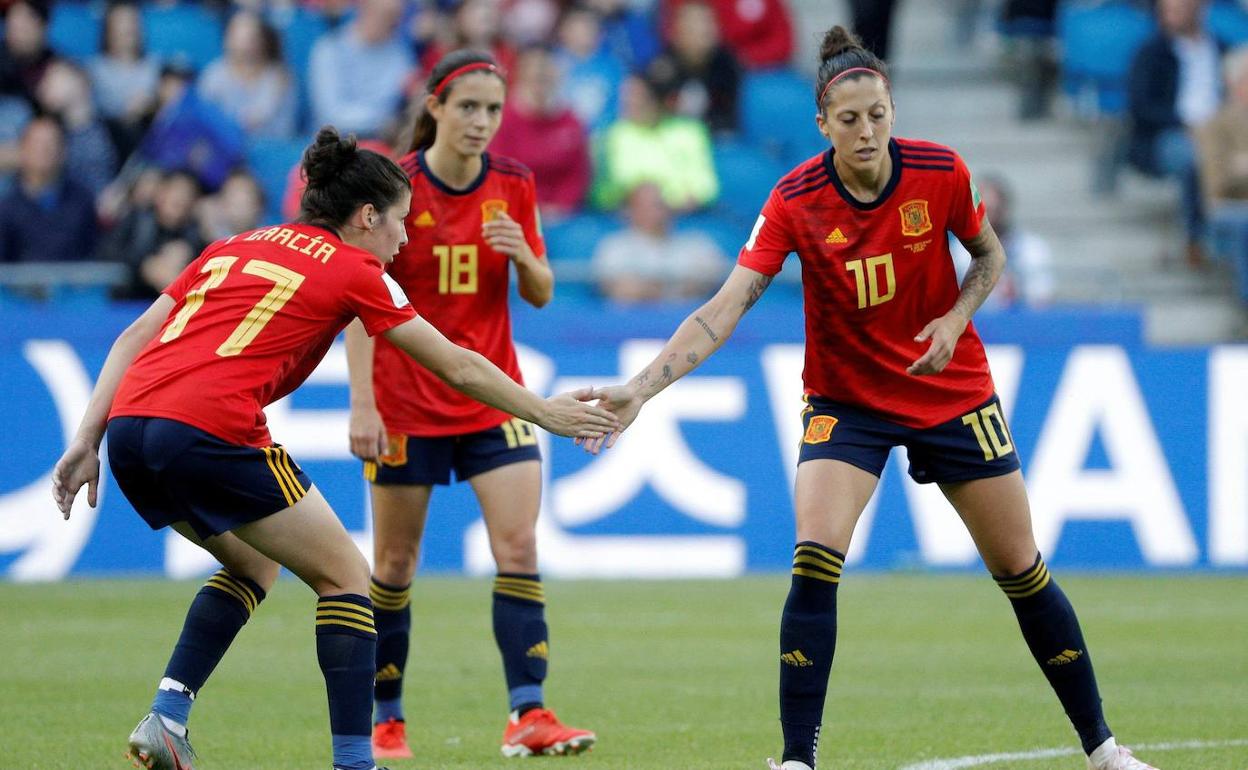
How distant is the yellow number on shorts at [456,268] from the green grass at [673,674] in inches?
68.5

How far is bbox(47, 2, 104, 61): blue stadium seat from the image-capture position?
16.8 meters

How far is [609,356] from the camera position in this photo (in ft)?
40.4

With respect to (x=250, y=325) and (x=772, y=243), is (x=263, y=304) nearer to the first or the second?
(x=250, y=325)

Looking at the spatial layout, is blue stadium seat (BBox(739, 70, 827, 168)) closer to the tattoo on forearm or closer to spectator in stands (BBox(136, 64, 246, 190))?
spectator in stands (BBox(136, 64, 246, 190))

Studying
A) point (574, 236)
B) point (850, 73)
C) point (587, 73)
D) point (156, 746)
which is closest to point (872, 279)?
point (850, 73)

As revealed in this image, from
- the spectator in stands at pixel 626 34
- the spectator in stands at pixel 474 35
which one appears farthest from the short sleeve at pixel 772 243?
the spectator in stands at pixel 626 34

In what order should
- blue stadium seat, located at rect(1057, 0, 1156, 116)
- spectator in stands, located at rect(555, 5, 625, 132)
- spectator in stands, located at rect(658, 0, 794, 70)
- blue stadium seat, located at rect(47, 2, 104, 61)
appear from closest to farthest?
spectator in stands, located at rect(555, 5, 625, 132), blue stadium seat, located at rect(47, 2, 104, 61), spectator in stands, located at rect(658, 0, 794, 70), blue stadium seat, located at rect(1057, 0, 1156, 116)

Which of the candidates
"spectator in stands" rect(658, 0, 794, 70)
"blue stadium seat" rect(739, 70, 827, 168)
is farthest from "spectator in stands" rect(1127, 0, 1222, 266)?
"spectator in stands" rect(658, 0, 794, 70)

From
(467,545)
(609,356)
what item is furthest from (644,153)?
(467,545)

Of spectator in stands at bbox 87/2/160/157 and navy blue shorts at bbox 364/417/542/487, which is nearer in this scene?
navy blue shorts at bbox 364/417/542/487

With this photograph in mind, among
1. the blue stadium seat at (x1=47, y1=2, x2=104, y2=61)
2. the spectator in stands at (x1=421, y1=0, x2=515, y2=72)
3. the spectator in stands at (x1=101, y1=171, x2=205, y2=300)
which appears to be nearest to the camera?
the spectator in stands at (x1=101, y1=171, x2=205, y2=300)

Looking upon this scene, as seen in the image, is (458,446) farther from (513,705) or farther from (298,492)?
(298,492)

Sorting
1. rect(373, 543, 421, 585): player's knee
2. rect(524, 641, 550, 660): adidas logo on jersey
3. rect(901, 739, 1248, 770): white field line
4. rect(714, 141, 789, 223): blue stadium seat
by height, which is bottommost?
rect(901, 739, 1248, 770): white field line

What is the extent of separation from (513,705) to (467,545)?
5.42 meters
